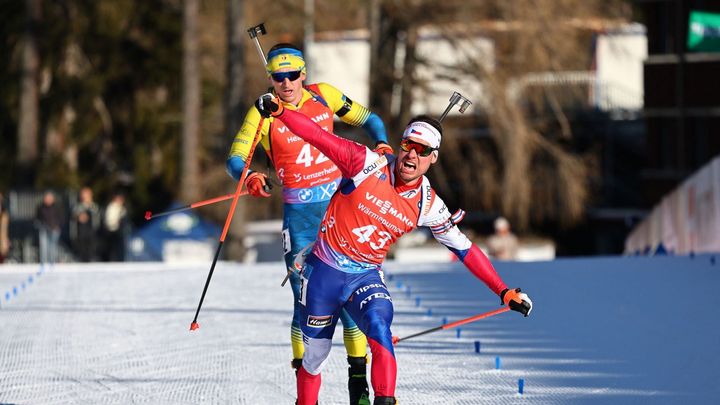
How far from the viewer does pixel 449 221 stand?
7355mm

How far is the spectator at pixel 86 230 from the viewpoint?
76.4ft

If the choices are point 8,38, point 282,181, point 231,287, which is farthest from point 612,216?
point 282,181

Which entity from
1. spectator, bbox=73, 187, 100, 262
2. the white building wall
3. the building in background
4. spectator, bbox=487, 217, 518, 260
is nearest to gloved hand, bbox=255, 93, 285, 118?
spectator, bbox=487, 217, 518, 260

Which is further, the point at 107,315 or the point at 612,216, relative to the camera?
the point at 612,216

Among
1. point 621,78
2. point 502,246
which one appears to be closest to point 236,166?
point 502,246

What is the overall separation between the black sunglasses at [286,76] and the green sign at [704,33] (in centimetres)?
1840

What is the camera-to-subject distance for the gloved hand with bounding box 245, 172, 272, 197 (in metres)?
8.01

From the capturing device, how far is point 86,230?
925 inches

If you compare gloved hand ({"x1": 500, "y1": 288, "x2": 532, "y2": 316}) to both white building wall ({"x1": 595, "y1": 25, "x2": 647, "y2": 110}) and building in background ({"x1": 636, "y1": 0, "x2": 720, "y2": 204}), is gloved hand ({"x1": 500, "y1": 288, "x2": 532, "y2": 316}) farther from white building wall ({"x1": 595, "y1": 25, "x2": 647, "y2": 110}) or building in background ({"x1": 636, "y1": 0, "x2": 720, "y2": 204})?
white building wall ({"x1": 595, "y1": 25, "x2": 647, "y2": 110})

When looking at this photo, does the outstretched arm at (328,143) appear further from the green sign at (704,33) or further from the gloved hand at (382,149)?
the green sign at (704,33)

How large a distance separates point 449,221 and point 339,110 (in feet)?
6.08

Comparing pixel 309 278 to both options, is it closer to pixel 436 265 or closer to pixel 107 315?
pixel 107 315

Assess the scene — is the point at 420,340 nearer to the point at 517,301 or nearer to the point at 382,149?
the point at 382,149

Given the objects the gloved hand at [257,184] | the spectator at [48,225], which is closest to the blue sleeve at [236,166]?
the gloved hand at [257,184]
